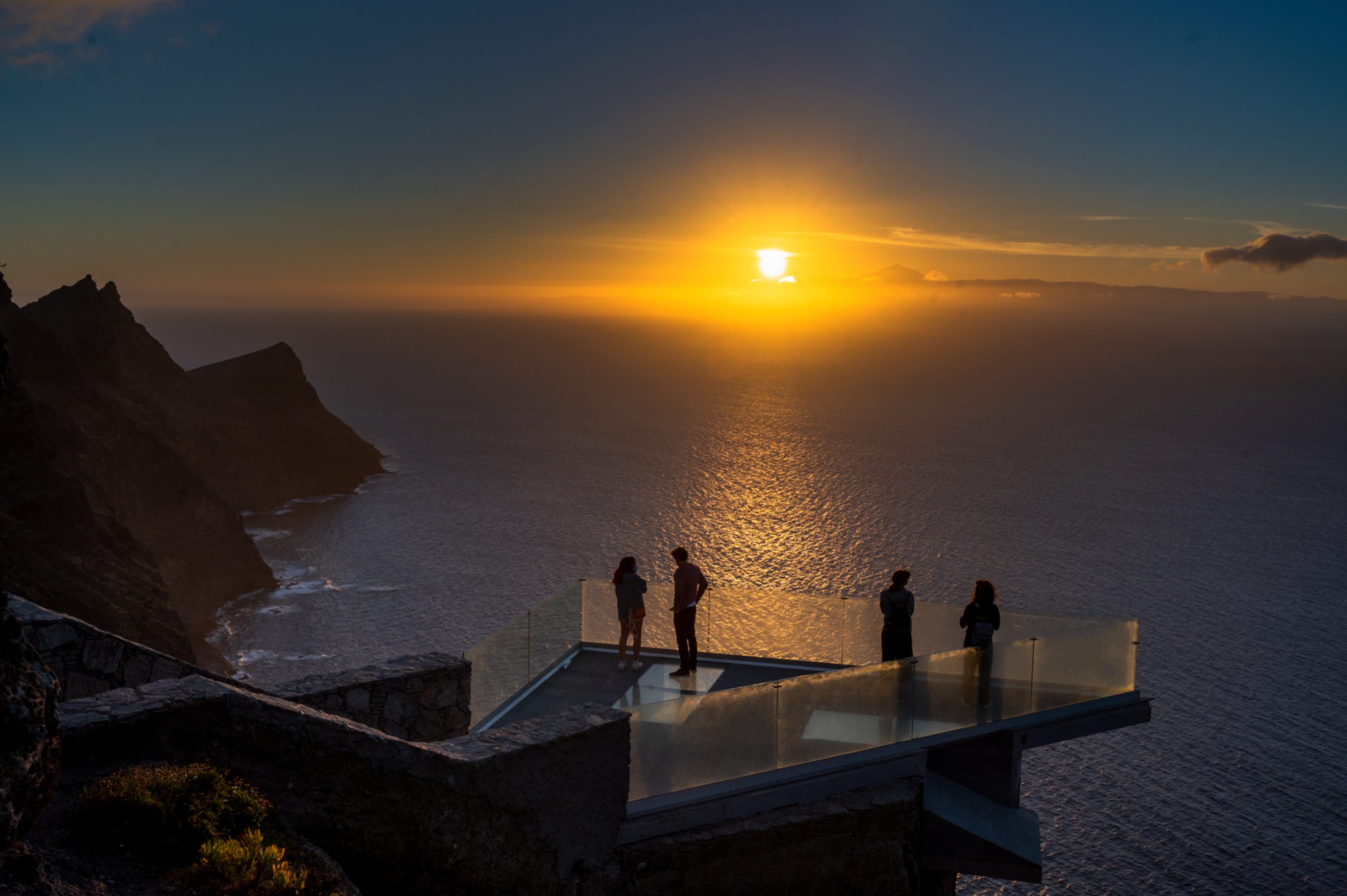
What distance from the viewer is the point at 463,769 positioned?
23.5 ft

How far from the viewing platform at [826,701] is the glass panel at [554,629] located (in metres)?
0.02

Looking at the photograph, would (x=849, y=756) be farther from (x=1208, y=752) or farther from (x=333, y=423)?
(x=333, y=423)

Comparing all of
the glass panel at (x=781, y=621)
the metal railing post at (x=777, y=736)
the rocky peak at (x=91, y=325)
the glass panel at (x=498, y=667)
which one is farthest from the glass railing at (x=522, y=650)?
the rocky peak at (x=91, y=325)

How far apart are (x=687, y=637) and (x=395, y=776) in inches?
222

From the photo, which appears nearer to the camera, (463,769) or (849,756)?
(463,769)

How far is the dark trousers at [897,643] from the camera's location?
11.2 meters

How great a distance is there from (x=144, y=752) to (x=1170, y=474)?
297 feet

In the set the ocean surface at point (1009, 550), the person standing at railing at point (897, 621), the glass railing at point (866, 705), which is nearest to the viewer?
the glass railing at point (866, 705)

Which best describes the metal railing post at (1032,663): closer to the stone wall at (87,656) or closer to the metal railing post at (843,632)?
the metal railing post at (843,632)

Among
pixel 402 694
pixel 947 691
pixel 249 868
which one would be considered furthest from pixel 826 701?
pixel 249 868

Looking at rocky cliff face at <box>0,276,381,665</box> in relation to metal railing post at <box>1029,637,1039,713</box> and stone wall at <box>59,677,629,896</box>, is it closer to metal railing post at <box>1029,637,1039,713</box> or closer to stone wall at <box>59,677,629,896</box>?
stone wall at <box>59,677,629,896</box>

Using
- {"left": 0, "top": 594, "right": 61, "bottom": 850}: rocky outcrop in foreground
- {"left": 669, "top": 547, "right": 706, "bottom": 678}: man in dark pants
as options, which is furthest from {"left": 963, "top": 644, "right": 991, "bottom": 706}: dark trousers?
{"left": 0, "top": 594, "right": 61, "bottom": 850}: rocky outcrop in foreground

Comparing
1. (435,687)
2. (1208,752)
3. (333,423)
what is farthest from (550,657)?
(333,423)

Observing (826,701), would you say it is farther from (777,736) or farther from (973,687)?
(973,687)
